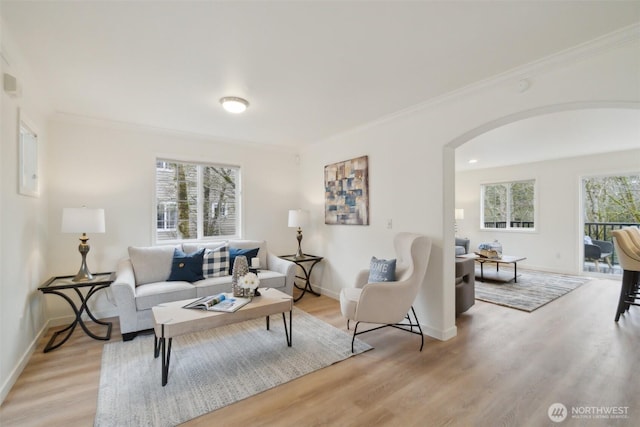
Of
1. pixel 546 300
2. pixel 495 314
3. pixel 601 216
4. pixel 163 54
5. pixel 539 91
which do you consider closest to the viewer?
pixel 163 54

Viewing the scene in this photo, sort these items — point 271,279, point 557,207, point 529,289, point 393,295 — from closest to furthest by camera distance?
point 393,295
point 271,279
point 529,289
point 557,207

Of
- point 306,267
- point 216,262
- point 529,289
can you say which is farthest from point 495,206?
point 216,262

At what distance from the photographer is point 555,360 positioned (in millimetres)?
2559

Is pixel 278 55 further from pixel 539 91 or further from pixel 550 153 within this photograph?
pixel 550 153

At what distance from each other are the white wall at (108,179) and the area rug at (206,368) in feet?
4.28

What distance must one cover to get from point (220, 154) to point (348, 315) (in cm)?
318

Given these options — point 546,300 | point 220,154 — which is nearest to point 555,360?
point 546,300

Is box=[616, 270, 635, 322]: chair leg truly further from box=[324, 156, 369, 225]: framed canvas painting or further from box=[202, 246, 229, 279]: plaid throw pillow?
box=[202, 246, 229, 279]: plaid throw pillow

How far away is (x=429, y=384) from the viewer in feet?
7.24

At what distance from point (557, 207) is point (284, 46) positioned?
274 inches

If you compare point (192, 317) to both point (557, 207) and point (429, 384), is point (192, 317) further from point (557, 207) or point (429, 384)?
point (557, 207)

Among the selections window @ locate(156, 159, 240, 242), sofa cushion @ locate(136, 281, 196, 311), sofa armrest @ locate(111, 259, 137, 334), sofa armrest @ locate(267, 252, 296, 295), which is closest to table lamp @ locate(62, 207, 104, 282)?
sofa armrest @ locate(111, 259, 137, 334)

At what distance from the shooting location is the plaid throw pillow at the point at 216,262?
3.72 meters

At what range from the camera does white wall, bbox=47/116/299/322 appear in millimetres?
3395
